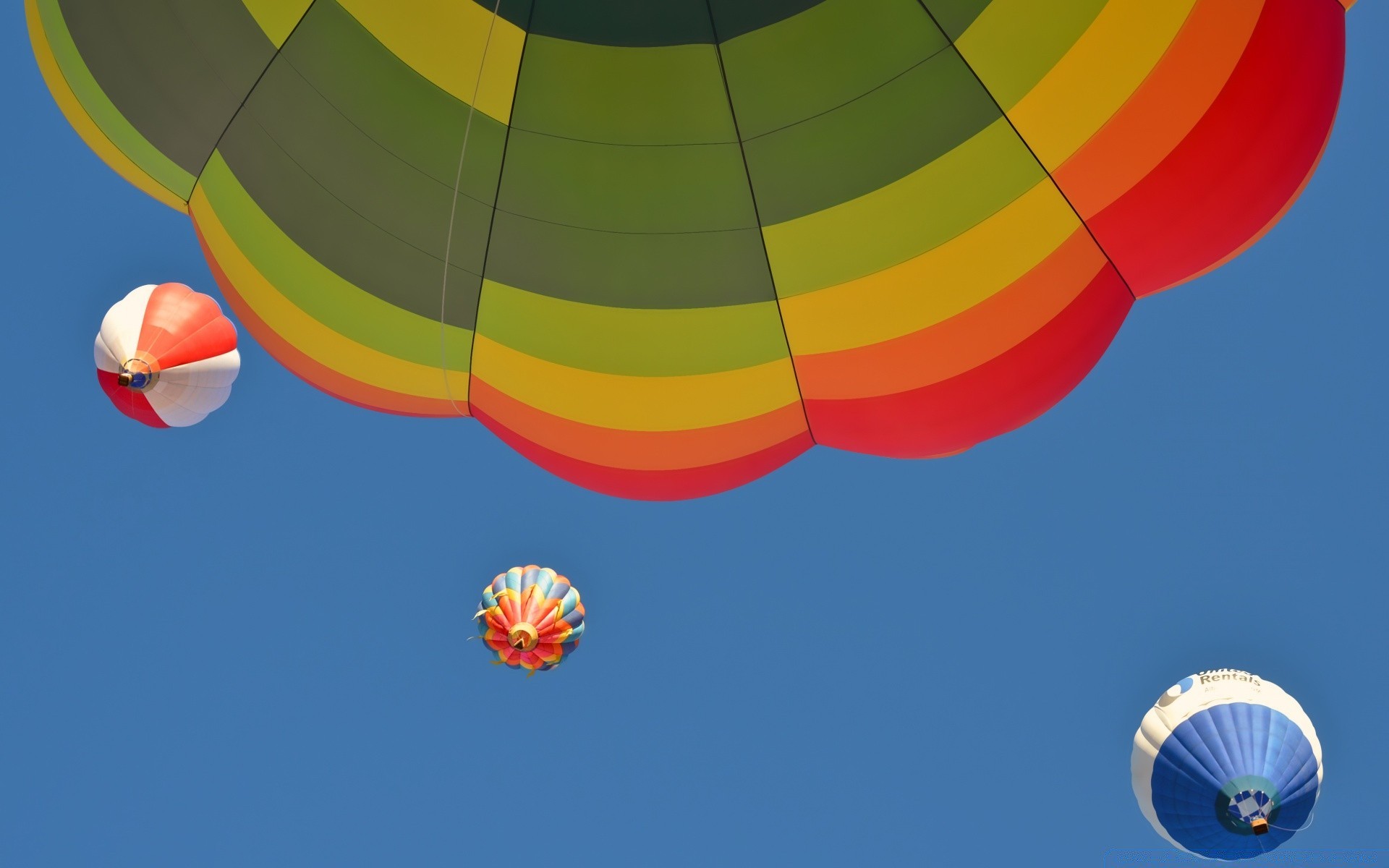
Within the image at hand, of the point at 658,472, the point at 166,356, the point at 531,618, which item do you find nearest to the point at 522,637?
the point at 531,618

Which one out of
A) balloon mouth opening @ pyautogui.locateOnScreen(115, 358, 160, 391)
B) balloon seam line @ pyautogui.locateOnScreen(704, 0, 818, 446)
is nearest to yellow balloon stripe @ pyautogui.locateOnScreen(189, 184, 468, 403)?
balloon seam line @ pyautogui.locateOnScreen(704, 0, 818, 446)

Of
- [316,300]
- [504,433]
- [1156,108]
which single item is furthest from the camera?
[504,433]

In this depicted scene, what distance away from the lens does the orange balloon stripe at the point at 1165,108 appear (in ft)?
13.7

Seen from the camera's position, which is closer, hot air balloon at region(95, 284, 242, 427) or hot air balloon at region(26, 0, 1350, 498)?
hot air balloon at region(26, 0, 1350, 498)

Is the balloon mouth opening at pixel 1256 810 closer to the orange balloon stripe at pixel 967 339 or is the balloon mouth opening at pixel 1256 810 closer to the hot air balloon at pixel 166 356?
the orange balloon stripe at pixel 967 339

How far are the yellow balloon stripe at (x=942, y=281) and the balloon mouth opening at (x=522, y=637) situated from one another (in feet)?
16.1

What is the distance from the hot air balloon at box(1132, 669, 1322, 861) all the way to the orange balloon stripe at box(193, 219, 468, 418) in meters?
5.92

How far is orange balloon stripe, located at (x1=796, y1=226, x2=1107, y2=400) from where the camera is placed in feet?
14.9

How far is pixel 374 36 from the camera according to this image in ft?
13.5

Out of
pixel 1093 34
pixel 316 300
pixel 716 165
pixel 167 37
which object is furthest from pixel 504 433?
pixel 1093 34

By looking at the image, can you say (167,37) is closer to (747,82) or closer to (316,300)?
(316,300)

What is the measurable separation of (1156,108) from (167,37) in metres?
3.36

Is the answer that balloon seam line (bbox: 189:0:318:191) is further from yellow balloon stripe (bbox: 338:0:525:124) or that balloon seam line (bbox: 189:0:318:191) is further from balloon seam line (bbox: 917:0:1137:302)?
balloon seam line (bbox: 917:0:1137:302)

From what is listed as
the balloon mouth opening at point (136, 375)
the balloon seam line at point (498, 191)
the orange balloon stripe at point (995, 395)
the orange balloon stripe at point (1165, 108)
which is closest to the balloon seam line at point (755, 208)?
the orange balloon stripe at point (995, 395)
